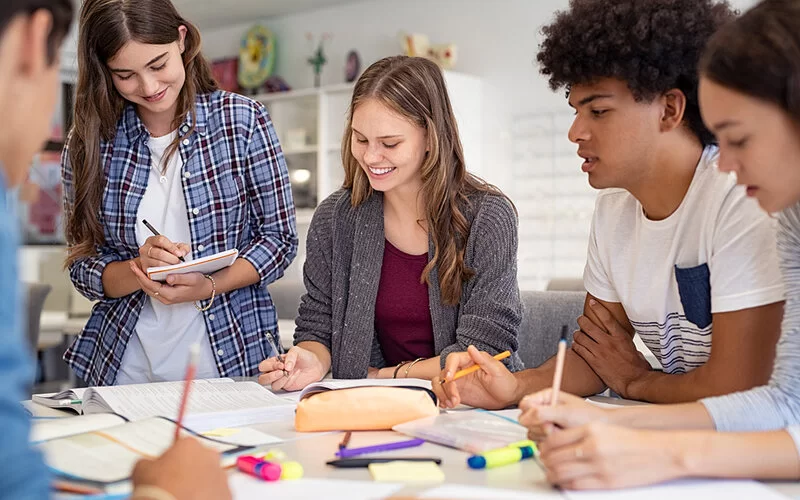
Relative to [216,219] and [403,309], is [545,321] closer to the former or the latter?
[403,309]

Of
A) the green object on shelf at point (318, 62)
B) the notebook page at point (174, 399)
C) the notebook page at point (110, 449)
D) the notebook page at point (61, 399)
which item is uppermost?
the green object on shelf at point (318, 62)

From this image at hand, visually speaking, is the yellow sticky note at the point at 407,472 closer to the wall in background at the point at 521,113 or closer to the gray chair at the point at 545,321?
the gray chair at the point at 545,321

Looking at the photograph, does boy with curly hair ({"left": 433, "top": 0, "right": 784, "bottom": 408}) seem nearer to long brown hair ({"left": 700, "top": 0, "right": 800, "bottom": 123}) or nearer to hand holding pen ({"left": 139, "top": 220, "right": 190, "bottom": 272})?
long brown hair ({"left": 700, "top": 0, "right": 800, "bottom": 123})

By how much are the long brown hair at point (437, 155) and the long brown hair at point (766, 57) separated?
83 centimetres

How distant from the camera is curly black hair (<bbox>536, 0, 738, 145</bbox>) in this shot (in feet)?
4.58

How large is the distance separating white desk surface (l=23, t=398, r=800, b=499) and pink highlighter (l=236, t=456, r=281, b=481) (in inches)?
0.6

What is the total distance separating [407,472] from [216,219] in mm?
1012

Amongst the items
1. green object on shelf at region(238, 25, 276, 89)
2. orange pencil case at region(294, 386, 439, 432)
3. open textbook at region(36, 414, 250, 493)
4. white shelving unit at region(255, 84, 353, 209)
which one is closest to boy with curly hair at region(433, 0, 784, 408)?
orange pencil case at region(294, 386, 439, 432)

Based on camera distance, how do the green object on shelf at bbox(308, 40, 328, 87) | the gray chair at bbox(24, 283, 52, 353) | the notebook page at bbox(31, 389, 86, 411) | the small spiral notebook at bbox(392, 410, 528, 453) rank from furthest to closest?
the green object on shelf at bbox(308, 40, 328, 87)
the gray chair at bbox(24, 283, 52, 353)
the notebook page at bbox(31, 389, 86, 411)
the small spiral notebook at bbox(392, 410, 528, 453)

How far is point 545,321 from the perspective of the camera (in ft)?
7.07

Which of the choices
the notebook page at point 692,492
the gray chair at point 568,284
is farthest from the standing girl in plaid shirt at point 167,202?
the gray chair at point 568,284

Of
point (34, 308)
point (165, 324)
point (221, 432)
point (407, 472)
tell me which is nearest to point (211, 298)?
point (165, 324)

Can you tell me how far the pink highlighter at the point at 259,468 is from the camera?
98 cm

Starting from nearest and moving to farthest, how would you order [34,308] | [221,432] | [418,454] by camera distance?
[418,454], [221,432], [34,308]
